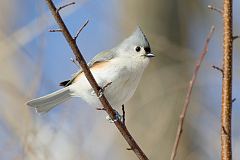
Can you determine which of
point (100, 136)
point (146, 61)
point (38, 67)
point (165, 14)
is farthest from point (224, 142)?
point (165, 14)

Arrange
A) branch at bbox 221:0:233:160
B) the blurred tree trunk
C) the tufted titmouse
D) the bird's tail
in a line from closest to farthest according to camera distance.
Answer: branch at bbox 221:0:233:160, the tufted titmouse, the bird's tail, the blurred tree trunk

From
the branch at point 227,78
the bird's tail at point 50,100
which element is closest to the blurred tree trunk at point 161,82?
the bird's tail at point 50,100

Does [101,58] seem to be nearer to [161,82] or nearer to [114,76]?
[114,76]

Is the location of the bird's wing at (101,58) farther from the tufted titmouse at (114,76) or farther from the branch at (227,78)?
the branch at (227,78)

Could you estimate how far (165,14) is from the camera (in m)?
3.66

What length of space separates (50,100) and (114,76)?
0.30 metres

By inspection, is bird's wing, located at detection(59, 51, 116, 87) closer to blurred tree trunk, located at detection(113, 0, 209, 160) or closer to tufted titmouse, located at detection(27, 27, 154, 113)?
tufted titmouse, located at detection(27, 27, 154, 113)

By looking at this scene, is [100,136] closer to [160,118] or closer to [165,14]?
[160,118]

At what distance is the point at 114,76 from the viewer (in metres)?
1.61

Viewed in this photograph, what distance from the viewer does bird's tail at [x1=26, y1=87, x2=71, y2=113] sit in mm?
1766

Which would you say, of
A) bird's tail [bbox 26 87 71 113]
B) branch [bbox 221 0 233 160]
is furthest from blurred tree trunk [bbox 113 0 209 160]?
branch [bbox 221 0 233 160]

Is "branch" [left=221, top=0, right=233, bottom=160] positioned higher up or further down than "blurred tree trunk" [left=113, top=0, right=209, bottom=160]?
higher up

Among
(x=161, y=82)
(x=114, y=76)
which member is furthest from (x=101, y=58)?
Result: (x=161, y=82)

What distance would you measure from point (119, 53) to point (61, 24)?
604mm
